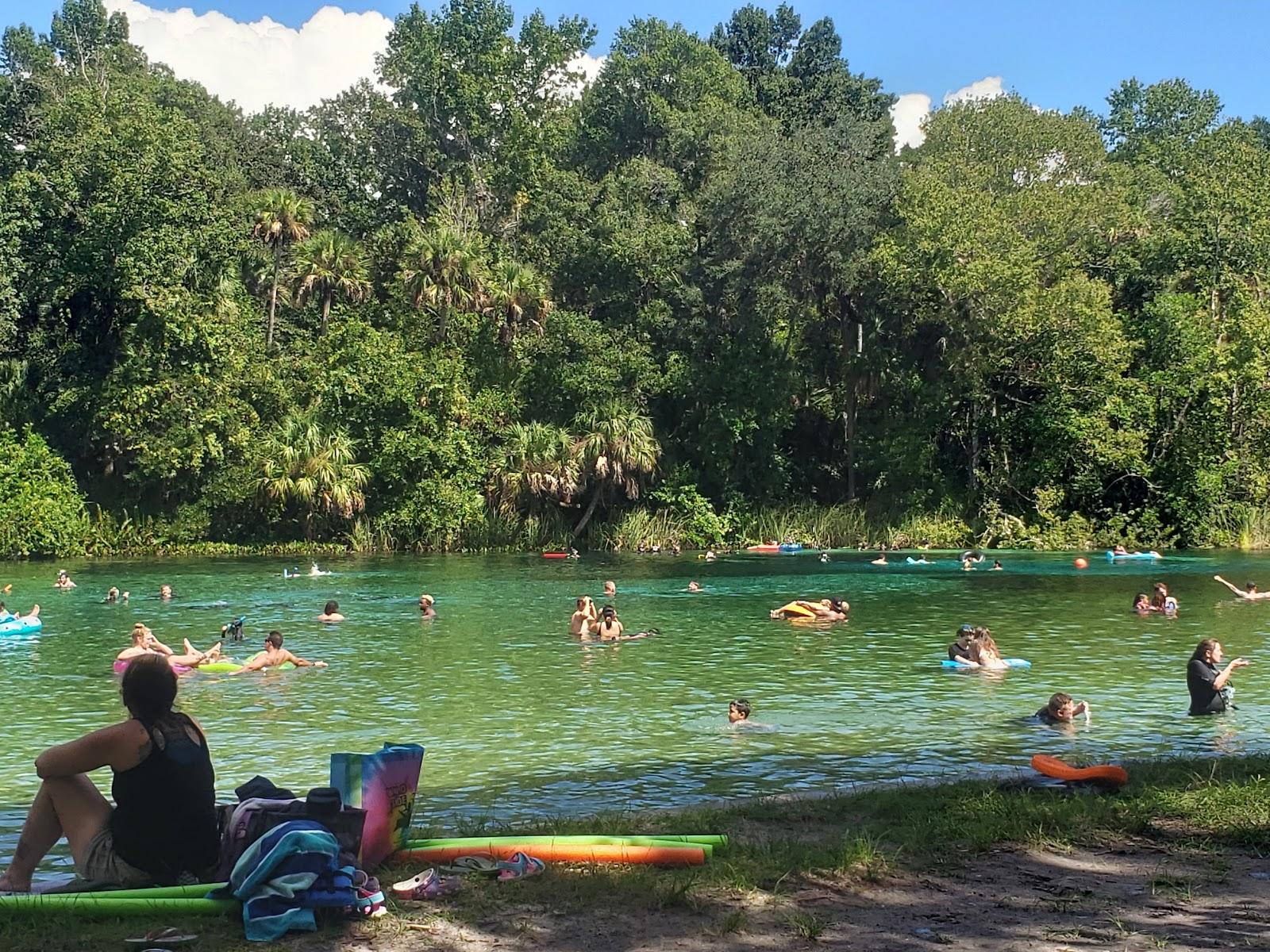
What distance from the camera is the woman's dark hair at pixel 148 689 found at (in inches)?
282

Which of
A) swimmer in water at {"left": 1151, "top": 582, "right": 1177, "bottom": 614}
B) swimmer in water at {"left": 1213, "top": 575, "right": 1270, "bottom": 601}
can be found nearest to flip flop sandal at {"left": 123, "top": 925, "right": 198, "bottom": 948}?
swimmer in water at {"left": 1151, "top": 582, "right": 1177, "bottom": 614}

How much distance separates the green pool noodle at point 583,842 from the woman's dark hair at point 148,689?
5.63 ft

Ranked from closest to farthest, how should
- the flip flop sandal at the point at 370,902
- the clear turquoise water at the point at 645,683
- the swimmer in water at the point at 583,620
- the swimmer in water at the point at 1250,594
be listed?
the flip flop sandal at the point at 370,902 → the clear turquoise water at the point at 645,683 → the swimmer in water at the point at 583,620 → the swimmer in water at the point at 1250,594

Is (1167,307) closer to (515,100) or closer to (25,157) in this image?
(515,100)

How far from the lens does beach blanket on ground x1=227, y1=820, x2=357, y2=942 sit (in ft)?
21.1

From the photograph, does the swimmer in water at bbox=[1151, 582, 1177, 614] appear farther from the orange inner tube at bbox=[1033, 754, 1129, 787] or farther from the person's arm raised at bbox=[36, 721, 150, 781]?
the person's arm raised at bbox=[36, 721, 150, 781]

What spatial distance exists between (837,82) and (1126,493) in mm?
29325

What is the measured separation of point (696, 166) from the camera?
55.7 metres

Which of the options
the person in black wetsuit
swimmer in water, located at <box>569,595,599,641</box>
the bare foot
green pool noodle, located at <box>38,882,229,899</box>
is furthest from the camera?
swimmer in water, located at <box>569,595,599,641</box>

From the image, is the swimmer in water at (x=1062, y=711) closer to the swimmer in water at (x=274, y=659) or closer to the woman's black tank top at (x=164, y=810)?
the woman's black tank top at (x=164, y=810)

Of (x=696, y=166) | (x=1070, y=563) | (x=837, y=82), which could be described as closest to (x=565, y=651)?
(x=1070, y=563)

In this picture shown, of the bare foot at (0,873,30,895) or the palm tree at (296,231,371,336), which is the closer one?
the bare foot at (0,873,30,895)

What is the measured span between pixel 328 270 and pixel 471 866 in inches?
1908

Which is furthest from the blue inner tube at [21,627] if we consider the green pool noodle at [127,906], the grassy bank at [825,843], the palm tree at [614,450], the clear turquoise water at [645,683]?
the palm tree at [614,450]
